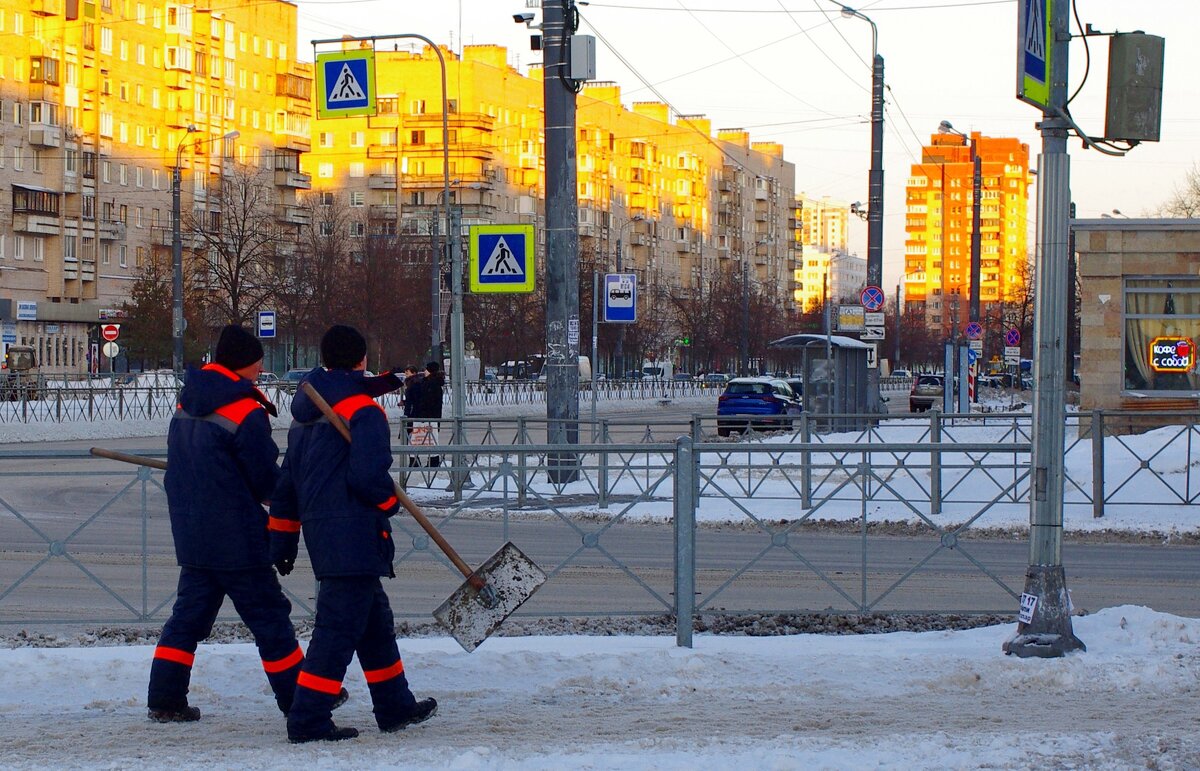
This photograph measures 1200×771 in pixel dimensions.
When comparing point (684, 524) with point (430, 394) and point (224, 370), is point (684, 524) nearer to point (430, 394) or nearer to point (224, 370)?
point (224, 370)

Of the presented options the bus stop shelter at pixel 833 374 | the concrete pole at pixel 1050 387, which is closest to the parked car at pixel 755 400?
the bus stop shelter at pixel 833 374

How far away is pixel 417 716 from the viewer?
6855mm

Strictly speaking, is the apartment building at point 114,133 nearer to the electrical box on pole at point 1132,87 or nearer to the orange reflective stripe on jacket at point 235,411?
the orange reflective stripe on jacket at point 235,411

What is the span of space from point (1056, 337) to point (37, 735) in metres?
5.68

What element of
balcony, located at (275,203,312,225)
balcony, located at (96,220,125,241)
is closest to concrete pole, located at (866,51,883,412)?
balcony, located at (96,220,125,241)

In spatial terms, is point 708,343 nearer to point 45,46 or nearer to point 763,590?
point 45,46

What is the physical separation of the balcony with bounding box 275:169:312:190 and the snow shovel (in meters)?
89.2

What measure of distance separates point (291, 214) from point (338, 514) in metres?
88.0

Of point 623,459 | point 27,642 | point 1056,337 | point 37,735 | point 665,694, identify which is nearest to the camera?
point 37,735

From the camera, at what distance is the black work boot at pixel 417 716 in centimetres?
679

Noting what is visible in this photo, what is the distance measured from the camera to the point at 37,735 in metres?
6.71

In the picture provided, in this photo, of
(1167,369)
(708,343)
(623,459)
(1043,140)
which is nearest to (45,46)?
(708,343)

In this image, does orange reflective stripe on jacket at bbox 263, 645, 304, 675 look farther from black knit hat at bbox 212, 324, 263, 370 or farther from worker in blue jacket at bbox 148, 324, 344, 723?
black knit hat at bbox 212, 324, 263, 370

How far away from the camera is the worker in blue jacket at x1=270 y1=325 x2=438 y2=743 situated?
6.50m
